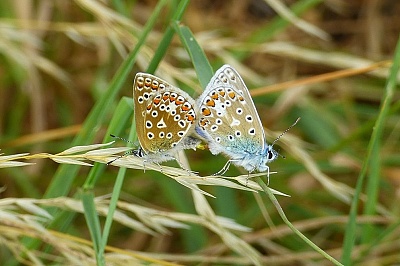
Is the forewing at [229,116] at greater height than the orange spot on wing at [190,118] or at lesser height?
greater

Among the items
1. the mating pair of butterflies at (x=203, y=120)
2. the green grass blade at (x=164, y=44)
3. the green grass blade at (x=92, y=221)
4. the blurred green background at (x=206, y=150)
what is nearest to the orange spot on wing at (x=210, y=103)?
the mating pair of butterflies at (x=203, y=120)

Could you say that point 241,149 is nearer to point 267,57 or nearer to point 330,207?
point 330,207

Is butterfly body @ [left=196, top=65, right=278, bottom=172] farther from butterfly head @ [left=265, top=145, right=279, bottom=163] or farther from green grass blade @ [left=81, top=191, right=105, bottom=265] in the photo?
green grass blade @ [left=81, top=191, right=105, bottom=265]

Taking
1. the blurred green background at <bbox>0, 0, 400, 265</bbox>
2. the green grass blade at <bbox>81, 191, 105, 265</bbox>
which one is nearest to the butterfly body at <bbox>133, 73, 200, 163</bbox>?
the green grass blade at <bbox>81, 191, 105, 265</bbox>

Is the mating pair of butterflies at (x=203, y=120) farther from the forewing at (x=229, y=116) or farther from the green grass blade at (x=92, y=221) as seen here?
the green grass blade at (x=92, y=221)

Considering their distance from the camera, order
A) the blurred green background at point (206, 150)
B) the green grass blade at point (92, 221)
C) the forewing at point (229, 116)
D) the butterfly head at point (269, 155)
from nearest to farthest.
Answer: the green grass blade at point (92, 221), the forewing at point (229, 116), the butterfly head at point (269, 155), the blurred green background at point (206, 150)

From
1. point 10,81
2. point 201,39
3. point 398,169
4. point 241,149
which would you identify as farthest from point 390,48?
point 241,149
